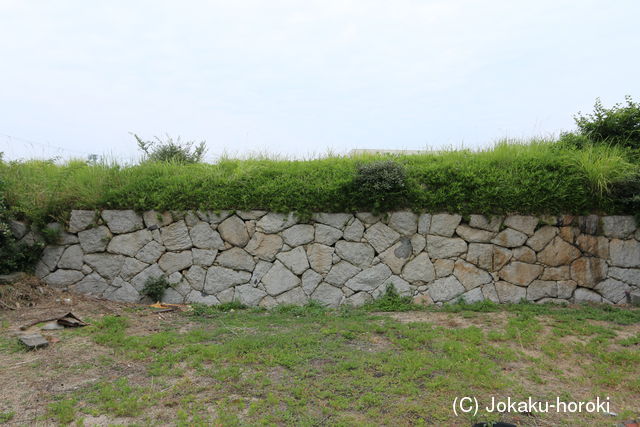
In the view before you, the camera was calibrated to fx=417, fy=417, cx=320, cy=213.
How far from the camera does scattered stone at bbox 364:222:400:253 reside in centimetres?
629

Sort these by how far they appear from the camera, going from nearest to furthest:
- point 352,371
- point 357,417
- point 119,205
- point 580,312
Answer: point 357,417 → point 352,371 → point 580,312 → point 119,205

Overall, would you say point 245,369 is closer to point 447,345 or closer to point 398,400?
point 398,400

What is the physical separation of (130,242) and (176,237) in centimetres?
77

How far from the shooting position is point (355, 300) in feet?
20.5

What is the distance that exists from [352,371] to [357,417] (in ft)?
2.46

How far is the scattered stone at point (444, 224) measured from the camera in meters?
6.18

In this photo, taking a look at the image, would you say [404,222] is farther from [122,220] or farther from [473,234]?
[122,220]

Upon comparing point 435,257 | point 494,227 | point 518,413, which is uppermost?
point 494,227

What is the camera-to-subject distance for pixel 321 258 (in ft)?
21.0

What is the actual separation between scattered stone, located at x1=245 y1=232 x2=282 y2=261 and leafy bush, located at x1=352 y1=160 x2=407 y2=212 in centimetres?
143

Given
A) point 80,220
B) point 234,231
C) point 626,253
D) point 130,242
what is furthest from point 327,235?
point 626,253

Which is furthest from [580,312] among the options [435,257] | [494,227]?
[435,257]

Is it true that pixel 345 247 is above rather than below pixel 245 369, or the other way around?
above

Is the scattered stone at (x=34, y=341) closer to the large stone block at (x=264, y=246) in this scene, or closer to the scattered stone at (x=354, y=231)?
the large stone block at (x=264, y=246)
